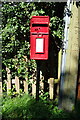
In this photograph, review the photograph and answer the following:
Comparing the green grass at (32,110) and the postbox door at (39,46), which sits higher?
the postbox door at (39,46)

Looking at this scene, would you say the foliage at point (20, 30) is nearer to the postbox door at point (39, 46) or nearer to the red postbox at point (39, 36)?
the red postbox at point (39, 36)

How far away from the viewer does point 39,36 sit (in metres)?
2.83

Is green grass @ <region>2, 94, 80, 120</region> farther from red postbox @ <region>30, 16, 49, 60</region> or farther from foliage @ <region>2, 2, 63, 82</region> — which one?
red postbox @ <region>30, 16, 49, 60</region>

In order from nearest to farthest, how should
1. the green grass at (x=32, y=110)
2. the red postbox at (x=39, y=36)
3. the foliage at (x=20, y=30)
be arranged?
the red postbox at (x=39, y=36)
the green grass at (x=32, y=110)
the foliage at (x=20, y=30)

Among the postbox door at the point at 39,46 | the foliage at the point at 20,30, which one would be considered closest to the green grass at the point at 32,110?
the foliage at the point at 20,30

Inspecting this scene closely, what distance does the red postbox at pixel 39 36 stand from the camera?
9.23 ft

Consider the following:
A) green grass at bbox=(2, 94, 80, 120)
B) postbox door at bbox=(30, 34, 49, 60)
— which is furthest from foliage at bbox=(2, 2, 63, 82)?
postbox door at bbox=(30, 34, 49, 60)

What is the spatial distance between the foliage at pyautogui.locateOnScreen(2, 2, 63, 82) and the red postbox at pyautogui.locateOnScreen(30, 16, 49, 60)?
2.23ft

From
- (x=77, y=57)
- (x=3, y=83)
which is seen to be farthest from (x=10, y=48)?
(x=77, y=57)

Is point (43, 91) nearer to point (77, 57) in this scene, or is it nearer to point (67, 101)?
point (67, 101)

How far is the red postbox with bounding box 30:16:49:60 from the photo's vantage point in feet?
9.23

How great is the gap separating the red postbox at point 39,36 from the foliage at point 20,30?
68 centimetres

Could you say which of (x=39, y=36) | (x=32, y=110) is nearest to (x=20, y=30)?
(x=39, y=36)

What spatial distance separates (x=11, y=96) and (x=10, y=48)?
112 centimetres
